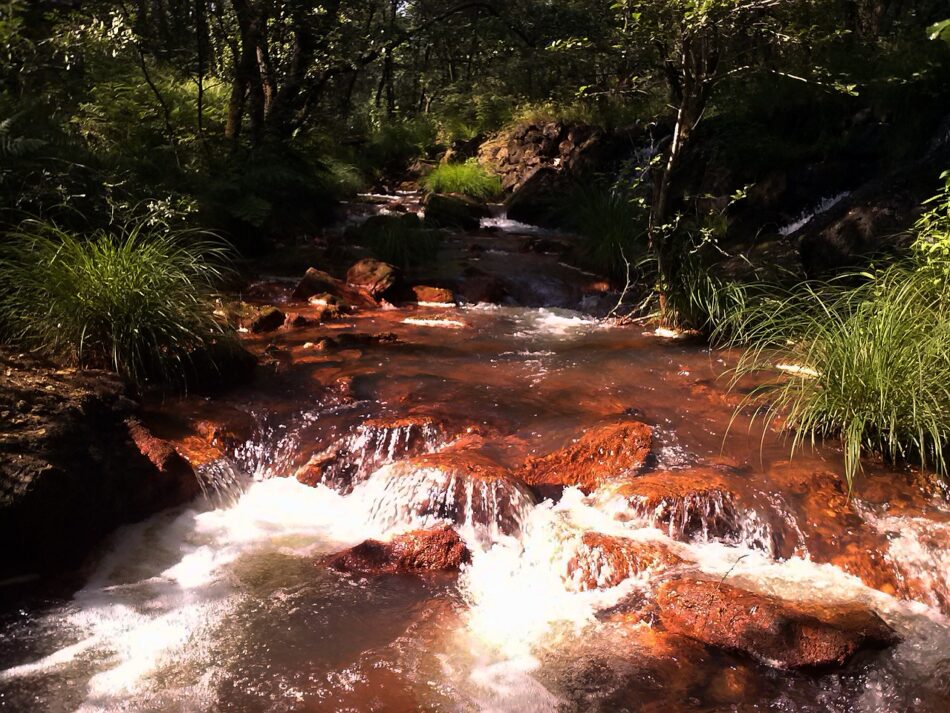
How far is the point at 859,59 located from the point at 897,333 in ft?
26.0

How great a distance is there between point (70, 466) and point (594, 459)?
9.61ft

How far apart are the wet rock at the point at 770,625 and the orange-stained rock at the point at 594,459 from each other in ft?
3.67

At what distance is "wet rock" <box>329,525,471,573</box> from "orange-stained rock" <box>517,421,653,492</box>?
0.71 metres

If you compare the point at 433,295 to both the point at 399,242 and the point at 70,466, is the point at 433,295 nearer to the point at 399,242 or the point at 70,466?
the point at 399,242

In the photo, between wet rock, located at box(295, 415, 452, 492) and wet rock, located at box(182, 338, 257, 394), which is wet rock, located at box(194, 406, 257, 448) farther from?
wet rock, located at box(295, 415, 452, 492)

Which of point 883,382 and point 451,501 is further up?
point 883,382

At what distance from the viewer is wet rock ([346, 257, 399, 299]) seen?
9.20m

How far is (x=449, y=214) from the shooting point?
13.5 metres

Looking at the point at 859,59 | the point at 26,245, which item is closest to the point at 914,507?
the point at 26,245

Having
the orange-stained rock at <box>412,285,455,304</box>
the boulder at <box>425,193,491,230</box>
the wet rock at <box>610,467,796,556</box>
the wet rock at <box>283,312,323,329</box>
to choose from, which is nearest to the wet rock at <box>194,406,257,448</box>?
the wet rock at <box>283,312,323,329</box>

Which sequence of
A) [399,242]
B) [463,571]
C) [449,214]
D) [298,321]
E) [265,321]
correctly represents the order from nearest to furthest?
[463,571] → [265,321] → [298,321] → [399,242] → [449,214]

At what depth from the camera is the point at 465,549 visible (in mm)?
4066

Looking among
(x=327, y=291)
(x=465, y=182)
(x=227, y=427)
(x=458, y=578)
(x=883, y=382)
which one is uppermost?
(x=465, y=182)

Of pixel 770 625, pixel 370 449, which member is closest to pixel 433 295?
pixel 370 449
